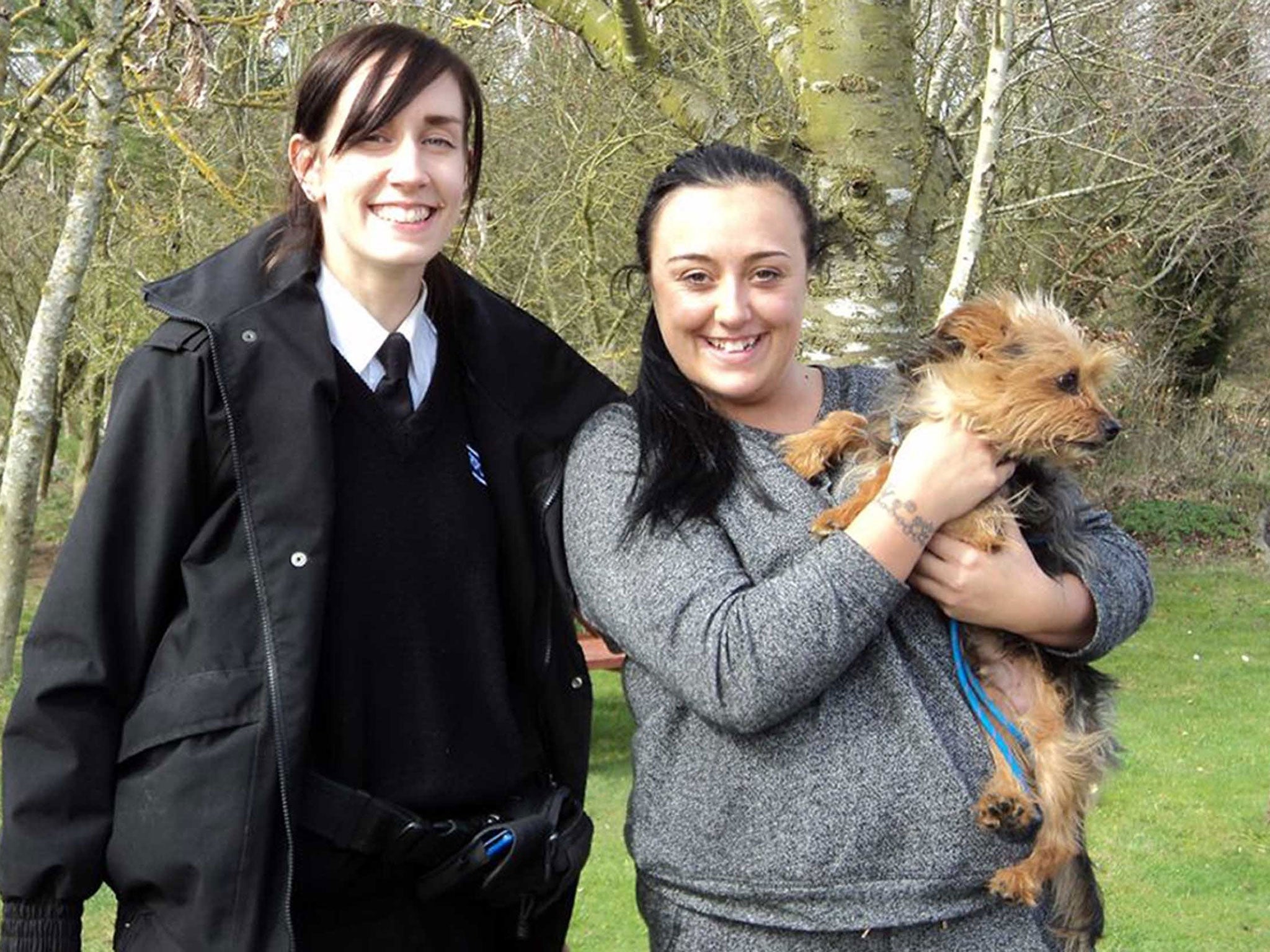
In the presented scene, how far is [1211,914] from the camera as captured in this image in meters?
6.93

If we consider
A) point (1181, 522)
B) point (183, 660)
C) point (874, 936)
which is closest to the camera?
point (874, 936)

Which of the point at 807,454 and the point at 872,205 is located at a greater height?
the point at 872,205

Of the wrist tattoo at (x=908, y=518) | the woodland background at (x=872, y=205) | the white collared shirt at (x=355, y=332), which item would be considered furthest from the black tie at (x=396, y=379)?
the woodland background at (x=872, y=205)

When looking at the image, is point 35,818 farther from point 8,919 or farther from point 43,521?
point 43,521

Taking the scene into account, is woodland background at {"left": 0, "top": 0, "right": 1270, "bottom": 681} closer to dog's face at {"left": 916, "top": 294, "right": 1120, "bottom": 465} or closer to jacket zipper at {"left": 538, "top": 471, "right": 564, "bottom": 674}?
dog's face at {"left": 916, "top": 294, "right": 1120, "bottom": 465}

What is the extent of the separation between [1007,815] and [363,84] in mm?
1679

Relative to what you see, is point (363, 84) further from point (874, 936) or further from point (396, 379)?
point (874, 936)

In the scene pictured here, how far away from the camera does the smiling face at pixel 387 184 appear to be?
2598 mm

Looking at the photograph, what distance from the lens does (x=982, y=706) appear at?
2.46m

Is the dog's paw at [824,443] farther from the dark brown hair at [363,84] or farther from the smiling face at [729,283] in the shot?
the dark brown hair at [363,84]

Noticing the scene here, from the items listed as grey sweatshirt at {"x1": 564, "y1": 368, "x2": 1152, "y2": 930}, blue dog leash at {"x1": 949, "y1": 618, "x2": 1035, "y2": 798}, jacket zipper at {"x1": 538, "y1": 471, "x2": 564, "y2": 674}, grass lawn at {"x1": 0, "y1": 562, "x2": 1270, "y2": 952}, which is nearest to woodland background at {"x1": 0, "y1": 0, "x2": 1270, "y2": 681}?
jacket zipper at {"x1": 538, "y1": 471, "x2": 564, "y2": 674}

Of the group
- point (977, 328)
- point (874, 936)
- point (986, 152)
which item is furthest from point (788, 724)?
point (986, 152)

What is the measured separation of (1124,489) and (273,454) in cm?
1757

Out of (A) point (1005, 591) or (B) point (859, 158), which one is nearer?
(A) point (1005, 591)
